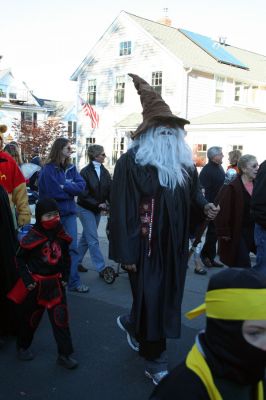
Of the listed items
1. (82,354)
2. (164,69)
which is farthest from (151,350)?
(164,69)

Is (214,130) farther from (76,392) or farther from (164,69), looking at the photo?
(76,392)

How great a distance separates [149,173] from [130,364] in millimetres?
1657

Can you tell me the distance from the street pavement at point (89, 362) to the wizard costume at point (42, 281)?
208mm

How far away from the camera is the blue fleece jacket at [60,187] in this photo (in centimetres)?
563

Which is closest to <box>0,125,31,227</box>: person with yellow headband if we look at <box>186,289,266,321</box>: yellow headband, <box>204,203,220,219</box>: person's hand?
<box>204,203,220,219</box>: person's hand

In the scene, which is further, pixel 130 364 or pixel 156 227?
pixel 130 364

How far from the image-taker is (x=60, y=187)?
5.62m

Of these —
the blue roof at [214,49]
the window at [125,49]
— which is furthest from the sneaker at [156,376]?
the blue roof at [214,49]

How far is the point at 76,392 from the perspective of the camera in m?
3.61

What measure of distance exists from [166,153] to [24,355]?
212 cm

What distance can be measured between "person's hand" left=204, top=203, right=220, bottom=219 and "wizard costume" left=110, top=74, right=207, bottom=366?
32 centimetres

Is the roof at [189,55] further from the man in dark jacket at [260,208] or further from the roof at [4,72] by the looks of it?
the roof at [4,72]

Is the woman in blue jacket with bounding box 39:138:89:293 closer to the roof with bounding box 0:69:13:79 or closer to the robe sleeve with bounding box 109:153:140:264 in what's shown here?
the robe sleeve with bounding box 109:153:140:264

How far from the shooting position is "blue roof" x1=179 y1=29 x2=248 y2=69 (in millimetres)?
25205
